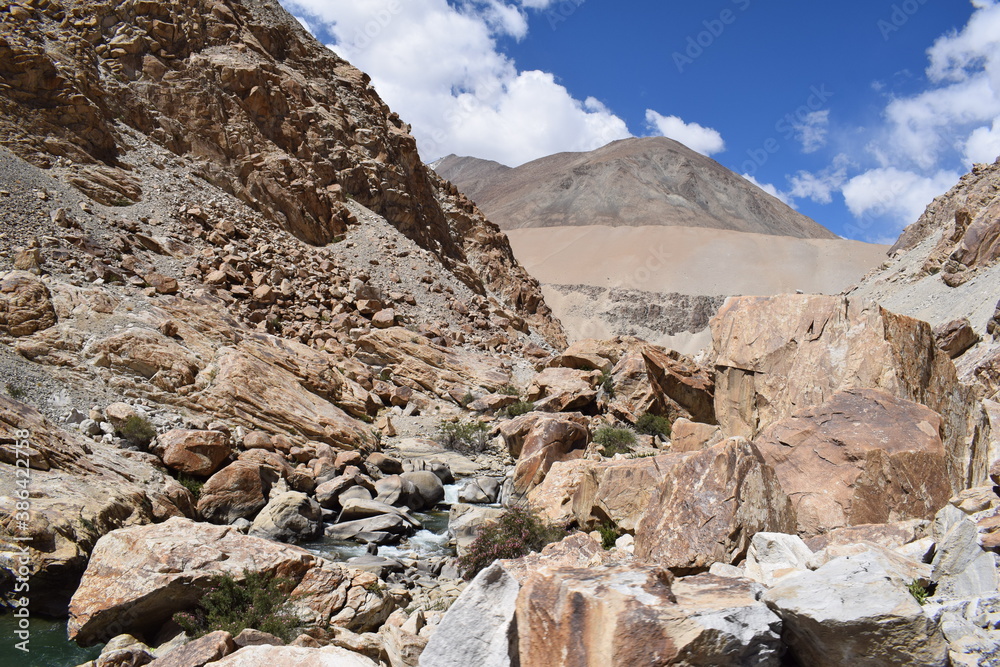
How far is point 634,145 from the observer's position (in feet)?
453

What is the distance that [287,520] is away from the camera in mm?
9906

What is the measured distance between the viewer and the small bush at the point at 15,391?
10477 millimetres

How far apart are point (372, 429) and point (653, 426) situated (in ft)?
24.6

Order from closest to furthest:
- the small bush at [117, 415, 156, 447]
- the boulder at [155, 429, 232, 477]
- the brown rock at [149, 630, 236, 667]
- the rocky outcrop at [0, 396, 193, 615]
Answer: the brown rock at [149, 630, 236, 667] < the rocky outcrop at [0, 396, 193, 615] < the boulder at [155, 429, 232, 477] < the small bush at [117, 415, 156, 447]

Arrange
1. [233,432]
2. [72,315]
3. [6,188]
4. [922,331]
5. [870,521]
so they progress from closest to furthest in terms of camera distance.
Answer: [870,521]
[922,331]
[233,432]
[72,315]
[6,188]

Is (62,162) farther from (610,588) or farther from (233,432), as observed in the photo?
(610,588)

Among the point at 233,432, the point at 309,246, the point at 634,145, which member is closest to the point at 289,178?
the point at 309,246

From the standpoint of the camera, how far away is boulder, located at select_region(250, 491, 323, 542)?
9759 mm

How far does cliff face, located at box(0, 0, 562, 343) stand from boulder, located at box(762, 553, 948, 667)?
2263cm

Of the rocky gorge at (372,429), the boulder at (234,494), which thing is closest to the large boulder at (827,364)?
the rocky gorge at (372,429)

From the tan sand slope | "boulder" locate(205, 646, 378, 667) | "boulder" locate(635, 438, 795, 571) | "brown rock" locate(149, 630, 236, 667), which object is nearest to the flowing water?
"brown rock" locate(149, 630, 236, 667)

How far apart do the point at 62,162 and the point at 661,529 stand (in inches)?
885

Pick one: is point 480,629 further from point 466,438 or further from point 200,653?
point 466,438

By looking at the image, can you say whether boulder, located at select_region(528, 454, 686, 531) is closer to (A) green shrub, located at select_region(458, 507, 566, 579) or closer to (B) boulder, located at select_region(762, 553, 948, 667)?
(A) green shrub, located at select_region(458, 507, 566, 579)
